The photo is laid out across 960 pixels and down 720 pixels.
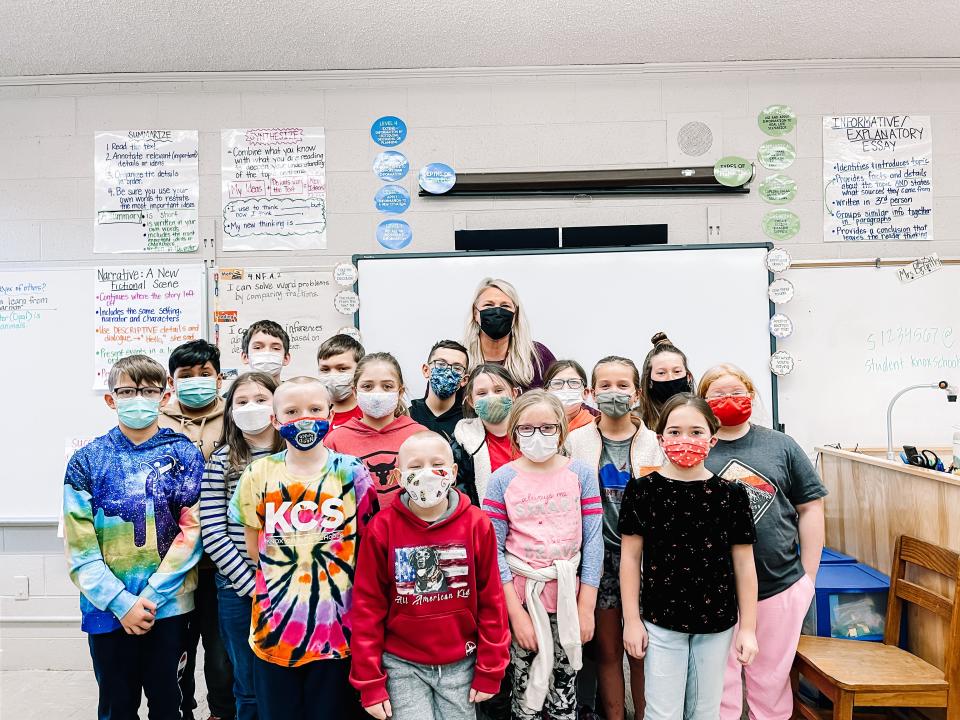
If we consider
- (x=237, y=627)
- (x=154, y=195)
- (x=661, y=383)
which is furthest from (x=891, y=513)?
(x=154, y=195)

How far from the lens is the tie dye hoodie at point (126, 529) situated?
1.76 m

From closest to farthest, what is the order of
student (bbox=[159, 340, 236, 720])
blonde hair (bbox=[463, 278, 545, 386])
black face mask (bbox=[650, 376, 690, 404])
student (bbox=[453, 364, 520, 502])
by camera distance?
student (bbox=[453, 364, 520, 502]) < student (bbox=[159, 340, 236, 720]) < black face mask (bbox=[650, 376, 690, 404]) < blonde hair (bbox=[463, 278, 545, 386])

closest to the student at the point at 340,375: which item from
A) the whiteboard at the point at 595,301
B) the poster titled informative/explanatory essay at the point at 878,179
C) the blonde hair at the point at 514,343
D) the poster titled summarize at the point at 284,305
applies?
the blonde hair at the point at 514,343

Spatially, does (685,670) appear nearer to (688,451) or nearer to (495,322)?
(688,451)

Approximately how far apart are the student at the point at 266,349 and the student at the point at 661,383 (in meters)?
1.37

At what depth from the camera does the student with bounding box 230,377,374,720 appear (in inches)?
62.6

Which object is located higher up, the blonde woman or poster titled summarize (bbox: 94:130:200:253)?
poster titled summarize (bbox: 94:130:200:253)

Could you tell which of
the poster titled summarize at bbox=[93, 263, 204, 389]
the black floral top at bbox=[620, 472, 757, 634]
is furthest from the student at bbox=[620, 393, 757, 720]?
the poster titled summarize at bbox=[93, 263, 204, 389]

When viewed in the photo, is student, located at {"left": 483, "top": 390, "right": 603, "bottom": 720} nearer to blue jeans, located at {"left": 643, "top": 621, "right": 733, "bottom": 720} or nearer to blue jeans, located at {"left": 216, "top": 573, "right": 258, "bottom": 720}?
blue jeans, located at {"left": 643, "top": 621, "right": 733, "bottom": 720}

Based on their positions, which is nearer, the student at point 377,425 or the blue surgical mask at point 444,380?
the student at point 377,425

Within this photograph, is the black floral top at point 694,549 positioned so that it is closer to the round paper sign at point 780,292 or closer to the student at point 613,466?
the student at point 613,466

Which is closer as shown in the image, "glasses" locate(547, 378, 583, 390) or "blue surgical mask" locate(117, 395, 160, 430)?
"blue surgical mask" locate(117, 395, 160, 430)

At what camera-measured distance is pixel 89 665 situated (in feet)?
10.0

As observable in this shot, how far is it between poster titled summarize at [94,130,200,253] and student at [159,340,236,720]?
3.98 ft
